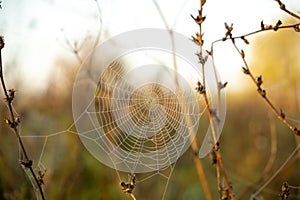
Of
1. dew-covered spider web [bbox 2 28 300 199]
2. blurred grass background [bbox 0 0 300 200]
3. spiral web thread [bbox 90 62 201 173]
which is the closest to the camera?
dew-covered spider web [bbox 2 28 300 199]

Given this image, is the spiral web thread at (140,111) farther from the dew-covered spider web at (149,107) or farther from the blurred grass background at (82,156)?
the blurred grass background at (82,156)

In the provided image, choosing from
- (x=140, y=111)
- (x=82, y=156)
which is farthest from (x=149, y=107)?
(x=82, y=156)

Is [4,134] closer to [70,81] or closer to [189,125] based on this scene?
[70,81]

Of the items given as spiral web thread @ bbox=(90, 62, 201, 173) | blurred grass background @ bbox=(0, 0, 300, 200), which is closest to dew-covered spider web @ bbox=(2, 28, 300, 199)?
spiral web thread @ bbox=(90, 62, 201, 173)

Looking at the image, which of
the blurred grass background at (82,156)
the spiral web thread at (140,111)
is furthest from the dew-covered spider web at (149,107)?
the blurred grass background at (82,156)

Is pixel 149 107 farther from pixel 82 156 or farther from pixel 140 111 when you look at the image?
pixel 82 156

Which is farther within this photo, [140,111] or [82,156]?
[82,156]

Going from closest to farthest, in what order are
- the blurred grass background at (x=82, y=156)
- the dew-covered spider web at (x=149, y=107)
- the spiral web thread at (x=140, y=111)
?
the dew-covered spider web at (x=149, y=107) < the spiral web thread at (x=140, y=111) < the blurred grass background at (x=82, y=156)

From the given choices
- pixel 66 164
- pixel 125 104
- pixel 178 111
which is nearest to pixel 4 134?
pixel 66 164

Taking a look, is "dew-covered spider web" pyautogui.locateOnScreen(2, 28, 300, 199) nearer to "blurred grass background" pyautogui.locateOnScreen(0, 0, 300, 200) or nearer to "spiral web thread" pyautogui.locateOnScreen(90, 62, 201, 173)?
"spiral web thread" pyautogui.locateOnScreen(90, 62, 201, 173)

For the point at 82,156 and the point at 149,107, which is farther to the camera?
the point at 82,156

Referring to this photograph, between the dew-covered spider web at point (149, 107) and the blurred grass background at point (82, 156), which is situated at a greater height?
the blurred grass background at point (82, 156)

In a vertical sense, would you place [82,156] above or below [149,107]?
above
